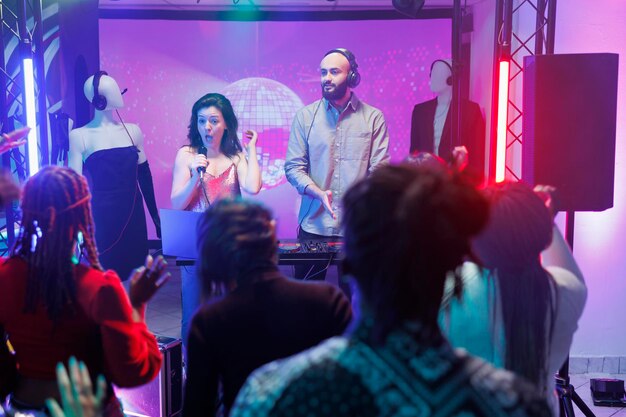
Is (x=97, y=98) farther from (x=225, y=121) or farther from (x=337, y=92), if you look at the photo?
(x=337, y=92)

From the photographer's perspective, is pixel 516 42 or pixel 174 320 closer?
pixel 516 42

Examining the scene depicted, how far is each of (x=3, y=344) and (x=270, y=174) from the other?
565 cm

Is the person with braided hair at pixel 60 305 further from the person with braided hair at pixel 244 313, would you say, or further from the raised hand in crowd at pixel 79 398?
the raised hand in crowd at pixel 79 398

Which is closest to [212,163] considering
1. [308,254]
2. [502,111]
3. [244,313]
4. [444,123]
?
[308,254]

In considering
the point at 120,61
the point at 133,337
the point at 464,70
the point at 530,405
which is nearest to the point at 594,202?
the point at 133,337

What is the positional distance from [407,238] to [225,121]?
293 cm

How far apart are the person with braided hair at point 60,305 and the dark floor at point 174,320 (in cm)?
269

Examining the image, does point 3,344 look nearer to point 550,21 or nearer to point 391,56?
point 550,21

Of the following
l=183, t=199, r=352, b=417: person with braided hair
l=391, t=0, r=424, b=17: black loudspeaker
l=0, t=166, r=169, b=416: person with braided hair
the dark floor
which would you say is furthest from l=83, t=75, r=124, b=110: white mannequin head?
l=183, t=199, r=352, b=417: person with braided hair

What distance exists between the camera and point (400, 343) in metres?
0.89

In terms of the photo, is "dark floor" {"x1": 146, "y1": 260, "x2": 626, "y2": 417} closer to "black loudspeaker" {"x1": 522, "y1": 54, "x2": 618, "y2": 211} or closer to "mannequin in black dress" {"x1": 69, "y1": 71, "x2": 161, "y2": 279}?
"mannequin in black dress" {"x1": 69, "y1": 71, "x2": 161, "y2": 279}

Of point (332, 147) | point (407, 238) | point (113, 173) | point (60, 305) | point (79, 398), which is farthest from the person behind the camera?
point (113, 173)

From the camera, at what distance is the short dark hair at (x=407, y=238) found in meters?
0.89

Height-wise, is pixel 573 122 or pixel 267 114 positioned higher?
pixel 267 114
